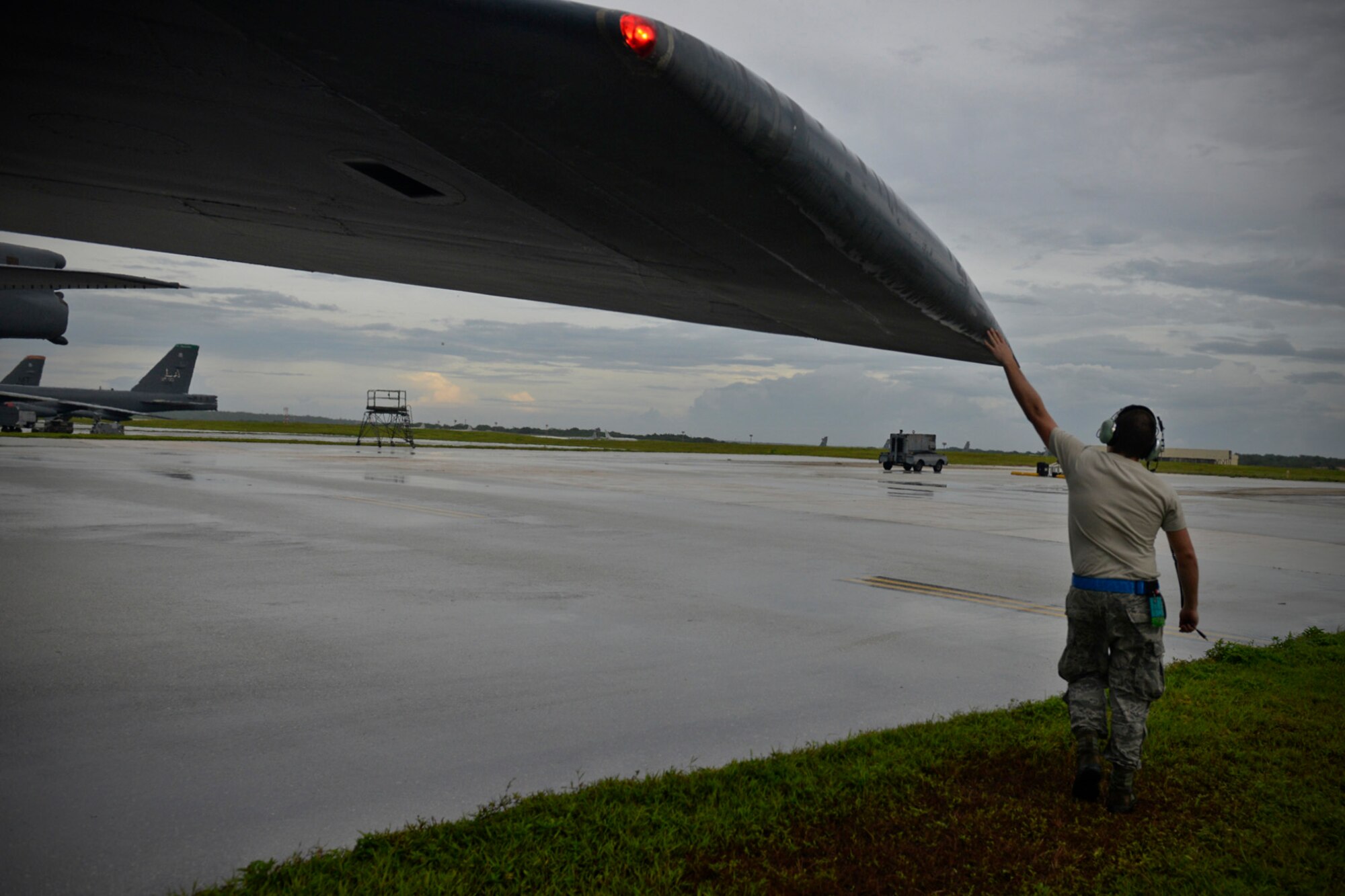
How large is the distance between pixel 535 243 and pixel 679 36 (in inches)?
83.1

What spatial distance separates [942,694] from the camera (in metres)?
5.50

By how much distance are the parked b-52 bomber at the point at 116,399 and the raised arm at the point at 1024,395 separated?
201 feet

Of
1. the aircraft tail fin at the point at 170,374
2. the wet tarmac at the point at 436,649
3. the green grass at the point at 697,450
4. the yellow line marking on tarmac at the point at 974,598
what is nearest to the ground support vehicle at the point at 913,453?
the green grass at the point at 697,450

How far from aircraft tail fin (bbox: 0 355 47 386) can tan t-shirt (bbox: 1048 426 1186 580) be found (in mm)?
73129

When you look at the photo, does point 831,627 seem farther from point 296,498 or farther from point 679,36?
point 296,498

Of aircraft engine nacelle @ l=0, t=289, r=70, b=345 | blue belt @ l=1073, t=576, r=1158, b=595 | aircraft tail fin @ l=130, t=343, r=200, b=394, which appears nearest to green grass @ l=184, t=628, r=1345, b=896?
blue belt @ l=1073, t=576, r=1158, b=595

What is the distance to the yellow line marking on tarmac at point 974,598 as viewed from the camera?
7621 mm

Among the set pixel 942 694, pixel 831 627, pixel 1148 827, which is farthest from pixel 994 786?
pixel 831 627

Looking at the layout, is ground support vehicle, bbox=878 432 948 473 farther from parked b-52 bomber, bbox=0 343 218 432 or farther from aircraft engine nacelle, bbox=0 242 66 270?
parked b-52 bomber, bbox=0 343 218 432

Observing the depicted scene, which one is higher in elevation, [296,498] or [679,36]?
[679,36]

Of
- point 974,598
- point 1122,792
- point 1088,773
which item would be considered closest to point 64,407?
point 974,598

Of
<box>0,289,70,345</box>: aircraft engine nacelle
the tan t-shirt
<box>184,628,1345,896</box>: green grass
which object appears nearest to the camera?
<box>184,628,1345,896</box>: green grass

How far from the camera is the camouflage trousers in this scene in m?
3.82

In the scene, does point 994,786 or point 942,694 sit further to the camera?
point 942,694
